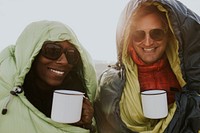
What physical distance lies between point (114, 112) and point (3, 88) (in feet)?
2.38

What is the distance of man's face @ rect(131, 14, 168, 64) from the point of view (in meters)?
2.12

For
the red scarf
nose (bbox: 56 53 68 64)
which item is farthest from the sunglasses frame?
nose (bbox: 56 53 68 64)

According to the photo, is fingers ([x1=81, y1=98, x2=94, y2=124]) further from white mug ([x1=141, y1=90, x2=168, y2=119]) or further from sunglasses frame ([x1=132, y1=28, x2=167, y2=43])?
sunglasses frame ([x1=132, y1=28, x2=167, y2=43])

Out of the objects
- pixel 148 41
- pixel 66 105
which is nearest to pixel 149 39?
pixel 148 41

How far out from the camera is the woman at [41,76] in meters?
1.85

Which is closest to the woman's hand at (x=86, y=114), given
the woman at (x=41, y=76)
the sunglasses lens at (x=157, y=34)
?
the woman at (x=41, y=76)

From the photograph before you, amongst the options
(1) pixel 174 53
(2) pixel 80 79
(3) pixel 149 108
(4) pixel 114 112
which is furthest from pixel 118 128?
(1) pixel 174 53

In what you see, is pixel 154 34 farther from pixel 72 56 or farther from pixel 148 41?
pixel 72 56

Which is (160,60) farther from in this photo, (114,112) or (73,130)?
(73,130)

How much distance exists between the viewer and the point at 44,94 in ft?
7.03

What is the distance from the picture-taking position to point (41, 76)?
7.00ft

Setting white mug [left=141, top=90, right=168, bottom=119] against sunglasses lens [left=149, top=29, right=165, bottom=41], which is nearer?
white mug [left=141, top=90, right=168, bottom=119]

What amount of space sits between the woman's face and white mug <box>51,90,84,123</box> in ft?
1.35

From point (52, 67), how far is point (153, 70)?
730 mm
